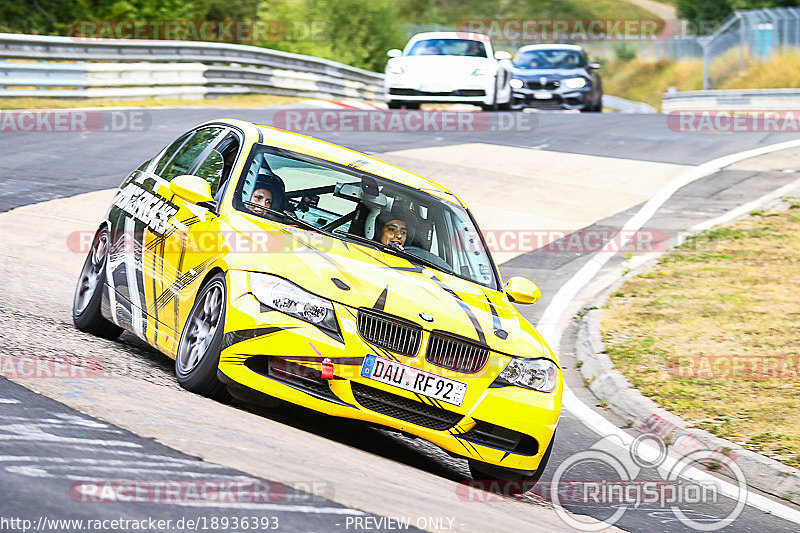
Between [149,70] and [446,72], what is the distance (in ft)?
20.8

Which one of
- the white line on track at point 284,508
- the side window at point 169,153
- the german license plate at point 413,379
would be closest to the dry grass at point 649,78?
the side window at point 169,153

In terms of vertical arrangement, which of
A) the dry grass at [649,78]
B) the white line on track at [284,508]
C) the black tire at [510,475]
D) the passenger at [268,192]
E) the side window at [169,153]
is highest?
the side window at [169,153]

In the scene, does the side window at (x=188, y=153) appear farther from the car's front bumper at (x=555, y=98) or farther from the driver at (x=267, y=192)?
the car's front bumper at (x=555, y=98)

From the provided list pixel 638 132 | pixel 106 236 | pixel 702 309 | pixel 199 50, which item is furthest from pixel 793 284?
pixel 199 50

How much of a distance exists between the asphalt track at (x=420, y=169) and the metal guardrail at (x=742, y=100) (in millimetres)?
5943

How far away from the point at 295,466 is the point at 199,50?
22.8 m

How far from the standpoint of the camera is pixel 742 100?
3388 cm

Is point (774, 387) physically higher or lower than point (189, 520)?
lower

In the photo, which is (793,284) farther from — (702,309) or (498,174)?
(498,174)

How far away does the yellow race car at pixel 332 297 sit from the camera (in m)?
6.05

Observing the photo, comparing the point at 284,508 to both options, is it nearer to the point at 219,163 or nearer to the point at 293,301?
the point at 293,301

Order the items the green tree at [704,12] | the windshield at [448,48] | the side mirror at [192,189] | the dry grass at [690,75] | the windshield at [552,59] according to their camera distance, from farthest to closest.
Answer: the green tree at [704,12]
the dry grass at [690,75]
the windshield at [552,59]
the windshield at [448,48]
the side mirror at [192,189]

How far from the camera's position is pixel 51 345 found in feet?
23.6

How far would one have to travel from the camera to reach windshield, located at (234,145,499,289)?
734 cm
